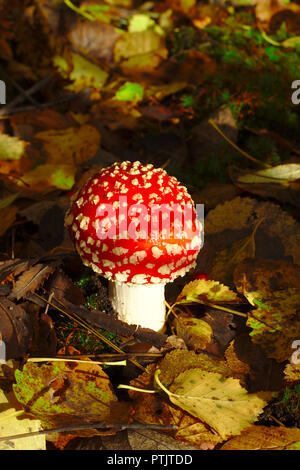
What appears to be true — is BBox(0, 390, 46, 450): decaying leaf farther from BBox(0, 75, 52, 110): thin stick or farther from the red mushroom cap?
BBox(0, 75, 52, 110): thin stick

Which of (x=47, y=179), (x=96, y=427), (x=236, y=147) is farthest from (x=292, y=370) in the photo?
(x=47, y=179)

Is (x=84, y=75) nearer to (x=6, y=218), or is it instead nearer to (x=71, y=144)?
(x=71, y=144)

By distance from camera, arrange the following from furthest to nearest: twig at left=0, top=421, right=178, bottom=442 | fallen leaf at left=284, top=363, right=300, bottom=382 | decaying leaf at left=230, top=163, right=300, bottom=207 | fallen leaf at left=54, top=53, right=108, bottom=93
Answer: fallen leaf at left=54, top=53, right=108, bottom=93
decaying leaf at left=230, top=163, right=300, bottom=207
fallen leaf at left=284, top=363, right=300, bottom=382
twig at left=0, top=421, right=178, bottom=442

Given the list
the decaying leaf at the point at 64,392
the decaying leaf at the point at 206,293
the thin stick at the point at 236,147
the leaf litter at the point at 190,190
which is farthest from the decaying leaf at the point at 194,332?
the thin stick at the point at 236,147

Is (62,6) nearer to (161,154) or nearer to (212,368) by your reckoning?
(161,154)

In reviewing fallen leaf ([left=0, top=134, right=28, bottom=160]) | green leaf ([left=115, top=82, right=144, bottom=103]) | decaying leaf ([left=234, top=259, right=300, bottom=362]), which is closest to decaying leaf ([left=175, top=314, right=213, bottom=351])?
decaying leaf ([left=234, top=259, right=300, bottom=362])

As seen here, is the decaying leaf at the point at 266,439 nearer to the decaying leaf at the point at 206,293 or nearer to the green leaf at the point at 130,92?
the decaying leaf at the point at 206,293
